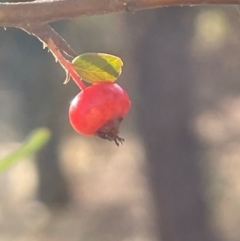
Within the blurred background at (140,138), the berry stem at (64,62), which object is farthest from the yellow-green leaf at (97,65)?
the blurred background at (140,138)

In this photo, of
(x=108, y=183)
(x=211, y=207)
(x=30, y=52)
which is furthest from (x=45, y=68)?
(x=211, y=207)

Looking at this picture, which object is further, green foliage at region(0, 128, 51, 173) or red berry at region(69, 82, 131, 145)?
red berry at region(69, 82, 131, 145)

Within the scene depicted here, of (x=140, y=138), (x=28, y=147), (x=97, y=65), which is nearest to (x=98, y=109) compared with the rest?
(x=97, y=65)

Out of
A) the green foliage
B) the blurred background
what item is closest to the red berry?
the green foliage

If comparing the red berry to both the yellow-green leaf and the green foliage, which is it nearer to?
the yellow-green leaf

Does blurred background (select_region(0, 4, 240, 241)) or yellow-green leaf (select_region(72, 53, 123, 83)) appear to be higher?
blurred background (select_region(0, 4, 240, 241))

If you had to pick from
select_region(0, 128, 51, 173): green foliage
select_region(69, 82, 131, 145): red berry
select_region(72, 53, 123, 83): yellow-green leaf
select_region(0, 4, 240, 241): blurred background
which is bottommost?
select_region(0, 128, 51, 173): green foliage
